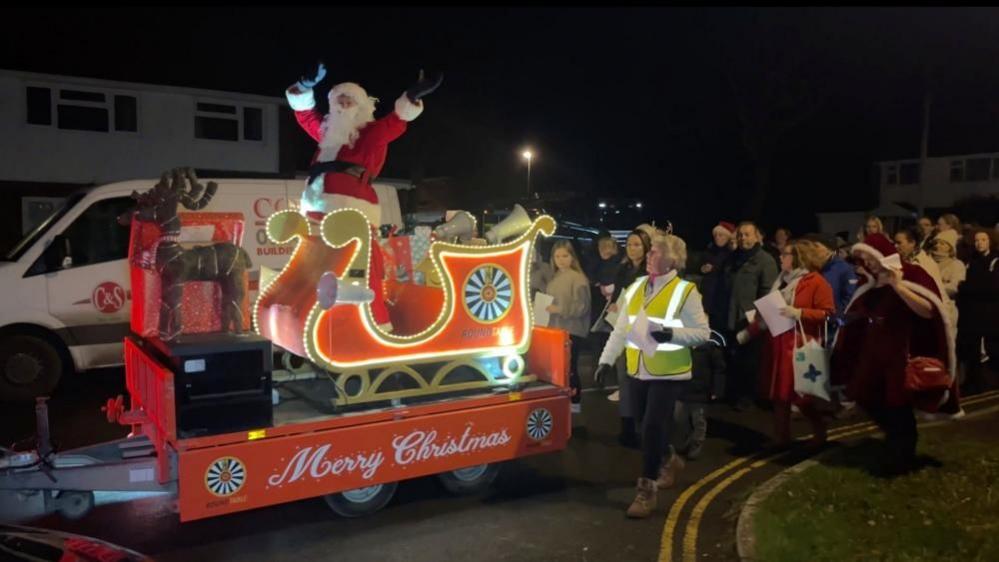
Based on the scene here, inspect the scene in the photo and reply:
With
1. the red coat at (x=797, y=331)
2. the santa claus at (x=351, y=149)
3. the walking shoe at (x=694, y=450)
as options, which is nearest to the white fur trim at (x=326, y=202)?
the santa claus at (x=351, y=149)

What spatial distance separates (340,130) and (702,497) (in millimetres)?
3933

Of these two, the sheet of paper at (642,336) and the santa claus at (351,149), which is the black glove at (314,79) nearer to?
the santa claus at (351,149)

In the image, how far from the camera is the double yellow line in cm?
507

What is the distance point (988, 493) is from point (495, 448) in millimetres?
3577

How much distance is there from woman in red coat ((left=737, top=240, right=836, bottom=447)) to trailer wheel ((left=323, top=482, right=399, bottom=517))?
3.37 metres

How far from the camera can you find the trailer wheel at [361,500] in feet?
17.6

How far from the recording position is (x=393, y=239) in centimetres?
637

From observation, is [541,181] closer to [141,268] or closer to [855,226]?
[855,226]

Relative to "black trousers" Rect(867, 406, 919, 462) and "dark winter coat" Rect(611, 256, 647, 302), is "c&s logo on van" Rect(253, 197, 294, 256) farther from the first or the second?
"black trousers" Rect(867, 406, 919, 462)

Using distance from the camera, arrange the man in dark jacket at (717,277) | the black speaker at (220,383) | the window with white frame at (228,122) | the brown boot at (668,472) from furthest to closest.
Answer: the window with white frame at (228,122) < the man in dark jacket at (717,277) < the brown boot at (668,472) < the black speaker at (220,383)

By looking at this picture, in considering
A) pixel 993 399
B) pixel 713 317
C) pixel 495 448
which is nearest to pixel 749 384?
pixel 713 317

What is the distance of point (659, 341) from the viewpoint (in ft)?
17.5

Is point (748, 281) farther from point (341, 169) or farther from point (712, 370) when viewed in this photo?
point (341, 169)

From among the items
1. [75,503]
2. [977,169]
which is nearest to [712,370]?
[75,503]
